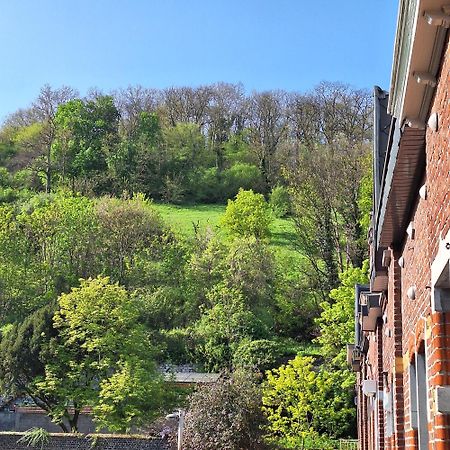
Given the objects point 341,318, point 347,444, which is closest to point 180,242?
point 341,318

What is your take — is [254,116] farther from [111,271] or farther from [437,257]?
[437,257]

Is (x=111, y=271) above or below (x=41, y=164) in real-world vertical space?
below

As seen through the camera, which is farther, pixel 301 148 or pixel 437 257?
pixel 301 148

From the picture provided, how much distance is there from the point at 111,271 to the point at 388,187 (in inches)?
1626

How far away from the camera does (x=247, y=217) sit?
5359 centimetres

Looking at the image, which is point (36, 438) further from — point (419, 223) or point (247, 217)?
point (247, 217)

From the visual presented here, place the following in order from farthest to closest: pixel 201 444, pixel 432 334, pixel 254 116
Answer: pixel 254 116
pixel 201 444
pixel 432 334

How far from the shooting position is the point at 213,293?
42.7 meters

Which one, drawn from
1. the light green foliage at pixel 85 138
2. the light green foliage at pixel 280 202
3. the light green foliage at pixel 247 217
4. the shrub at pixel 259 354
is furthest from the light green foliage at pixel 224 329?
the light green foliage at pixel 85 138

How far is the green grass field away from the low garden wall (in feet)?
72.0

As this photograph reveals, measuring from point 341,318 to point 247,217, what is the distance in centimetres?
2033

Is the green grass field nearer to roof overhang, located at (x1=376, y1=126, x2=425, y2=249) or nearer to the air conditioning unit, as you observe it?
the air conditioning unit

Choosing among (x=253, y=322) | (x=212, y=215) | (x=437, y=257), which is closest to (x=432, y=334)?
(x=437, y=257)

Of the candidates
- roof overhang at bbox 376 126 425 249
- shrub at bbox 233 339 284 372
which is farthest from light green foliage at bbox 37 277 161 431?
roof overhang at bbox 376 126 425 249
